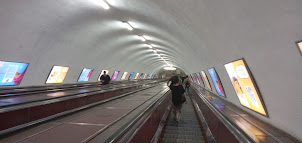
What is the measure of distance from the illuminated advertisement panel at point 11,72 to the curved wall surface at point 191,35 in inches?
12.1

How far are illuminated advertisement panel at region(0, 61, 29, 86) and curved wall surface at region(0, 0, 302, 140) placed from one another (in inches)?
12.1

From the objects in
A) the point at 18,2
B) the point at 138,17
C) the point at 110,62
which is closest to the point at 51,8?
the point at 18,2

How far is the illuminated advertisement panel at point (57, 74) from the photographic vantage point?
1208 cm

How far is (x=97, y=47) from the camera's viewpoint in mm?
14062

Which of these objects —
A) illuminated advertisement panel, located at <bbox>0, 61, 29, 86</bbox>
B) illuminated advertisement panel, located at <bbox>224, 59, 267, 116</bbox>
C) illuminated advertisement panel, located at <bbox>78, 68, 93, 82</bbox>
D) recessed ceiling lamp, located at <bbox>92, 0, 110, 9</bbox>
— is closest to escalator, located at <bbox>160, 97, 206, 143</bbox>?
illuminated advertisement panel, located at <bbox>224, 59, 267, 116</bbox>

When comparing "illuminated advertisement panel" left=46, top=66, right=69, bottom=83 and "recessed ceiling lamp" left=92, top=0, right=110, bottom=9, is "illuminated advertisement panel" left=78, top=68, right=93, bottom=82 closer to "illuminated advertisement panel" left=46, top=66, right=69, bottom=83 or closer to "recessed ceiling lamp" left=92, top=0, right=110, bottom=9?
"illuminated advertisement panel" left=46, top=66, right=69, bottom=83

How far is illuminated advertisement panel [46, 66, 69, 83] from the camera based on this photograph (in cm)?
1208

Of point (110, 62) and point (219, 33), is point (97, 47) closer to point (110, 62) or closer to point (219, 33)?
point (110, 62)

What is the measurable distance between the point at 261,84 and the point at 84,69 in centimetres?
1370

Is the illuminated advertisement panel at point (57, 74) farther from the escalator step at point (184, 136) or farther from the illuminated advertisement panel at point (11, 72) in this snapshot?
the escalator step at point (184, 136)

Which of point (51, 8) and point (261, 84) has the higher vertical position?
point (51, 8)

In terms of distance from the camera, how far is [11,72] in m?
9.46

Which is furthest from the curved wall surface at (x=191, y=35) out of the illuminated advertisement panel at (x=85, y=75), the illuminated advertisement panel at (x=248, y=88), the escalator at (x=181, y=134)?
the escalator at (x=181, y=134)

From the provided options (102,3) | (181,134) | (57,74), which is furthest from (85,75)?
(181,134)
